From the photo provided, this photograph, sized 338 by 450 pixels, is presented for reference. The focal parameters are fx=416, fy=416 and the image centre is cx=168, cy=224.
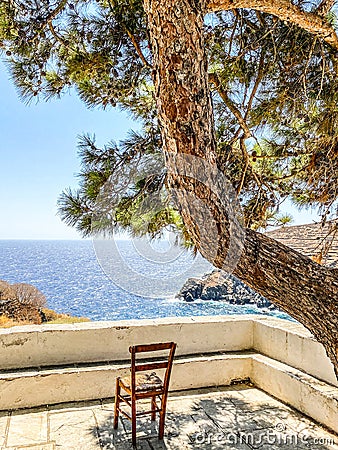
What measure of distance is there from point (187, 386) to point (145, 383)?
94 centimetres

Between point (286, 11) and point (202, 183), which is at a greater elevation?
point (286, 11)

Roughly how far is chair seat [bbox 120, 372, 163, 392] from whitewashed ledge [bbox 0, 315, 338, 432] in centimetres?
51

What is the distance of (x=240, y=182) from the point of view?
3.45m

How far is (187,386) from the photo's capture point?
3.86 meters

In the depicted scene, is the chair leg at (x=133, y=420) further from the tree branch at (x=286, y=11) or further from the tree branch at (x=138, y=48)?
the tree branch at (x=286, y=11)

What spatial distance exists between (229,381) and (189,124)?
9.65ft

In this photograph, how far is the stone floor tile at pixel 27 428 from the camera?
287 centimetres

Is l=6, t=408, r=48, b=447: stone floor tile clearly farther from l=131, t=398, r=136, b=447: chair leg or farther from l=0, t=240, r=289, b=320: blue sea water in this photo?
l=0, t=240, r=289, b=320: blue sea water

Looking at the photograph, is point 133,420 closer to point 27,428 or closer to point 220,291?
point 27,428

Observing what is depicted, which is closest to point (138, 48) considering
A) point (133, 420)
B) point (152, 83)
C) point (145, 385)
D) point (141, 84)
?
point (152, 83)

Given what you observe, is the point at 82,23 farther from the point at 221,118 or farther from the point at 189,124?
the point at 189,124

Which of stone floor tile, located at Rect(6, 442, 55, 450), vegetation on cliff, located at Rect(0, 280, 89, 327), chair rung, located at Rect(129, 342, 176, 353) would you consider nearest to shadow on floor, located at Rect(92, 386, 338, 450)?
stone floor tile, located at Rect(6, 442, 55, 450)

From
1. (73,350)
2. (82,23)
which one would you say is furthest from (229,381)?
(82,23)

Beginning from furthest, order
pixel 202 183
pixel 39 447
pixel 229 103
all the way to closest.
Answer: pixel 229 103, pixel 39 447, pixel 202 183
